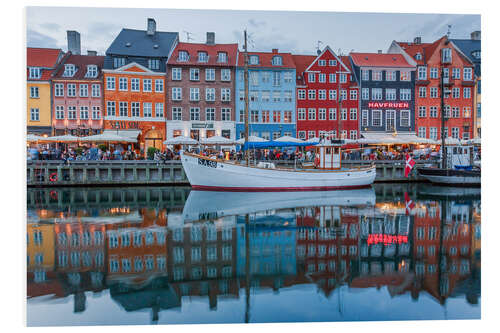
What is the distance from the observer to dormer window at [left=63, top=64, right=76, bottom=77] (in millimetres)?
31453

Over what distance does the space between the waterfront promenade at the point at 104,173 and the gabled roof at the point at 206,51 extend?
12.2 m

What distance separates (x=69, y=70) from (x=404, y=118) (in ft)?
89.7

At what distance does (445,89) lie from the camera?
113 ft

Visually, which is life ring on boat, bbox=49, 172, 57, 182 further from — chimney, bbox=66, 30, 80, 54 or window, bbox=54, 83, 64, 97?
chimney, bbox=66, 30, 80, 54

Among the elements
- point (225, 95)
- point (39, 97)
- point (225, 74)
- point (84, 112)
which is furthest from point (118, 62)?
point (225, 95)

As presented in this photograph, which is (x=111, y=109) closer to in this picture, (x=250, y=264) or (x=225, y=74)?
(x=225, y=74)

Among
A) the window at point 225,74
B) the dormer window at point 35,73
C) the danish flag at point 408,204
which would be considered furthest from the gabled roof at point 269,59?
the danish flag at point 408,204

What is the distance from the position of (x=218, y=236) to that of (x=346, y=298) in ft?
14.8

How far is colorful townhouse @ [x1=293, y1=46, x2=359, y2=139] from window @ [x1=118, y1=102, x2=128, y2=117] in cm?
1390

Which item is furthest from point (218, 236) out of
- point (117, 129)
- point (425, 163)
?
point (117, 129)

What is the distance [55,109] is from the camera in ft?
101

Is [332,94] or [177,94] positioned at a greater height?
[332,94]

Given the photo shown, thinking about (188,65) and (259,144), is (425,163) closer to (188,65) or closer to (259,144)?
(259,144)

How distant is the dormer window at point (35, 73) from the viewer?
30.8 metres
